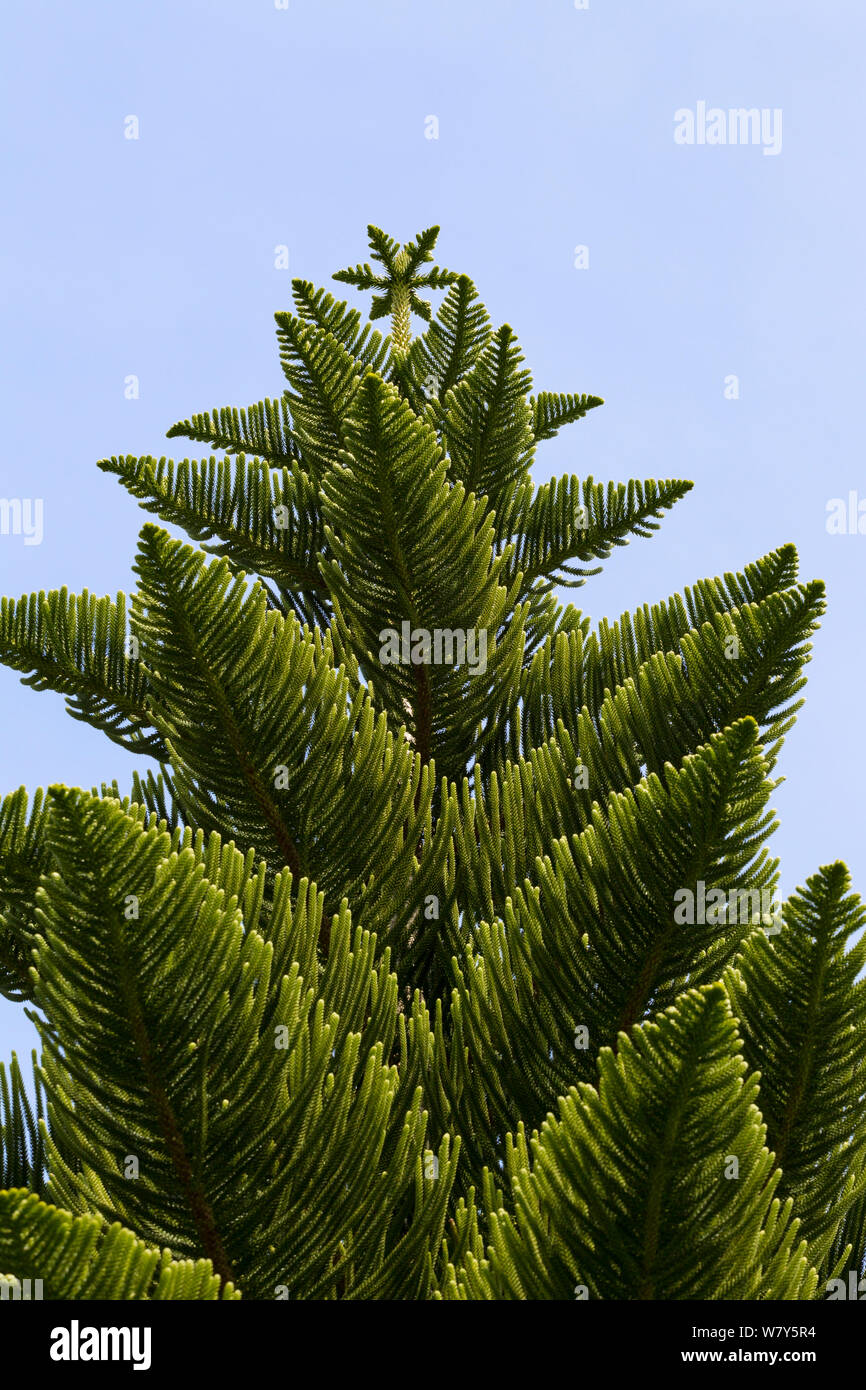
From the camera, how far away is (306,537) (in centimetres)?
446

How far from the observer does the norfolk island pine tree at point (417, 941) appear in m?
1.91

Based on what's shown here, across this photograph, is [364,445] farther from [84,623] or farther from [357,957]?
[357,957]

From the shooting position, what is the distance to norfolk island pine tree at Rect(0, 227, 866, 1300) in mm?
1912

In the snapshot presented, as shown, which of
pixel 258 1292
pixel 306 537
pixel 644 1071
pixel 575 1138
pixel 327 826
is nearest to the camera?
pixel 644 1071

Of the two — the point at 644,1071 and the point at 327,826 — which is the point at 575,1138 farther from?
the point at 327,826

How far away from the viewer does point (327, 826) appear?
125 inches

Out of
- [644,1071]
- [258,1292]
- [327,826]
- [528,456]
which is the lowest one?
[258,1292]

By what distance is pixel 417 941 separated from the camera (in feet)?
11.0

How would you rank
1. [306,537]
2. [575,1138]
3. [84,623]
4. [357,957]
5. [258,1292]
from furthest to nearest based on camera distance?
1. [306,537]
2. [84,623]
3. [357,957]
4. [258,1292]
5. [575,1138]
